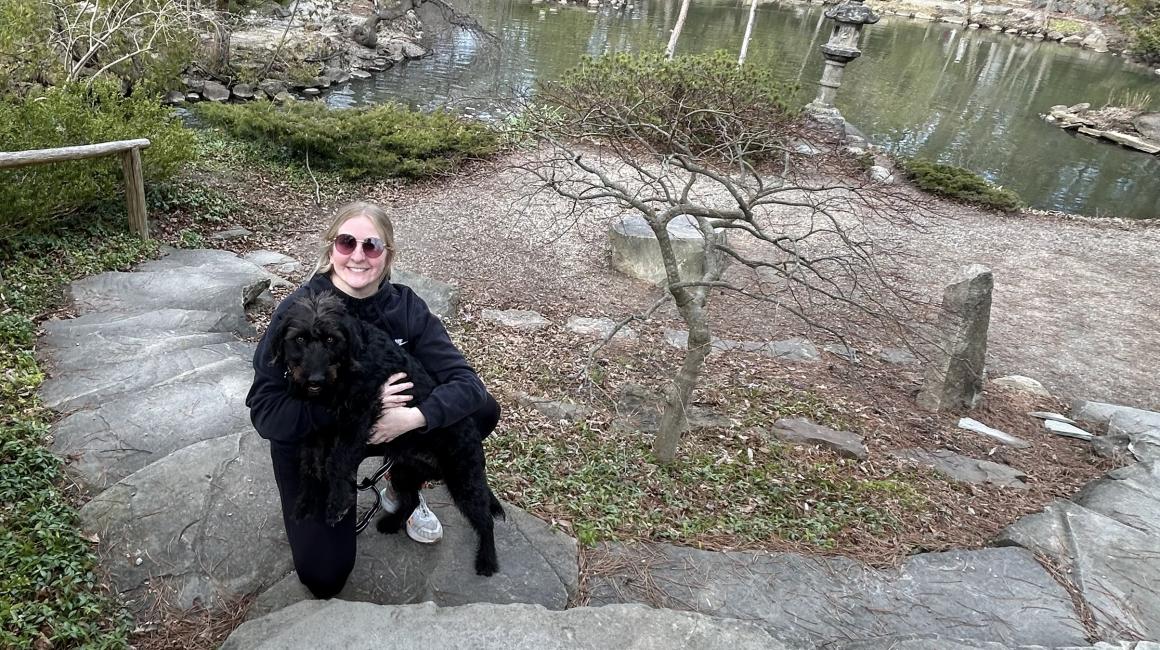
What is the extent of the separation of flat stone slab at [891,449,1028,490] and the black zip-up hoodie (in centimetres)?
327

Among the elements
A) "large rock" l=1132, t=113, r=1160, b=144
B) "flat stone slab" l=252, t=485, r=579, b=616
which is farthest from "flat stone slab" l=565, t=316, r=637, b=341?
"large rock" l=1132, t=113, r=1160, b=144

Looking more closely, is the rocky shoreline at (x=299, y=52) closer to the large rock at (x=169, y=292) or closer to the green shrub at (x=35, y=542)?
the large rock at (x=169, y=292)

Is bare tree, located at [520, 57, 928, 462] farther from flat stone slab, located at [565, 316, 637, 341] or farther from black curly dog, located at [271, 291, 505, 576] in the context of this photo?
black curly dog, located at [271, 291, 505, 576]

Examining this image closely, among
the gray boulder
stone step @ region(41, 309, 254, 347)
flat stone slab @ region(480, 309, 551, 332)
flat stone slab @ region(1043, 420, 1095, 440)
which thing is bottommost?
the gray boulder

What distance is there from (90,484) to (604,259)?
5473mm

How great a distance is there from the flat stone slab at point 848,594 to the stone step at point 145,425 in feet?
7.11

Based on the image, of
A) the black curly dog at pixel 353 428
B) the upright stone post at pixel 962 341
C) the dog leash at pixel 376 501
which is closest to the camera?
the black curly dog at pixel 353 428

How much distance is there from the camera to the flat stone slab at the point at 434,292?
18.7 feet

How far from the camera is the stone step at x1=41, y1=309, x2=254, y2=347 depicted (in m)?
4.14

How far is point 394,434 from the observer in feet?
7.50

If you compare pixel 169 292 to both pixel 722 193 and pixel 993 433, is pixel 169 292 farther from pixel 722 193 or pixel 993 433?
pixel 722 193

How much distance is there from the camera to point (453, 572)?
2.66 meters

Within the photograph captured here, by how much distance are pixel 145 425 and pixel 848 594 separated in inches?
138

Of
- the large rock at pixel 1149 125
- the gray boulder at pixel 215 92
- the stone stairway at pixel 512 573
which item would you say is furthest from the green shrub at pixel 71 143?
the large rock at pixel 1149 125
